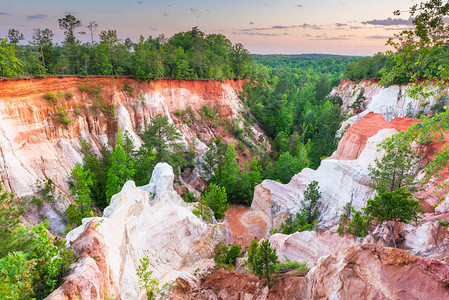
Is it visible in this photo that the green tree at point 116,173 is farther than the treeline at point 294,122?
No

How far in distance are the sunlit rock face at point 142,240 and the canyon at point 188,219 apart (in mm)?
64

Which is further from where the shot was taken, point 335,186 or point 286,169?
point 286,169

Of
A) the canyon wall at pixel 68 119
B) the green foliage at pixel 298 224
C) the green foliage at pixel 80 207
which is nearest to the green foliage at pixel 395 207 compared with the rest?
the green foliage at pixel 298 224

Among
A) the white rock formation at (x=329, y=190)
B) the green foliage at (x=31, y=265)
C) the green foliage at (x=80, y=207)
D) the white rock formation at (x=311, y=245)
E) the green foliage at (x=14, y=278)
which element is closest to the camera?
the green foliage at (x=14, y=278)

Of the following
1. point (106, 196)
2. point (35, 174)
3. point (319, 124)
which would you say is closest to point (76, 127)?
point (35, 174)

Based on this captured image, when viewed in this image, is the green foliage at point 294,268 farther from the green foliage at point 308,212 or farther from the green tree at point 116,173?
the green tree at point 116,173

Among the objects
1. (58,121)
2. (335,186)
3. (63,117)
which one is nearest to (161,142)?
(63,117)

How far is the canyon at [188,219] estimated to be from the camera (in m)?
8.61

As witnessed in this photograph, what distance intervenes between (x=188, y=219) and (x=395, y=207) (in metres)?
12.6

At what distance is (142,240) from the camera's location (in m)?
15.4

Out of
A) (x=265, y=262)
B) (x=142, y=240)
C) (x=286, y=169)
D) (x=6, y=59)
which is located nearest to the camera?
(x=265, y=262)

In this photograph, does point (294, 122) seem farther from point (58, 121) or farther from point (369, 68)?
point (58, 121)

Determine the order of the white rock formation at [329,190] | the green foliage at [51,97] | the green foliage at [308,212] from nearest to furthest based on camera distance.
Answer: the white rock formation at [329,190] → the green foliage at [308,212] → the green foliage at [51,97]

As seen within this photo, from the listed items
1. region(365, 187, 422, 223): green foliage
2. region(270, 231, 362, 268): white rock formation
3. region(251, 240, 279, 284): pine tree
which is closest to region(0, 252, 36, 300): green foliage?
region(251, 240, 279, 284): pine tree
